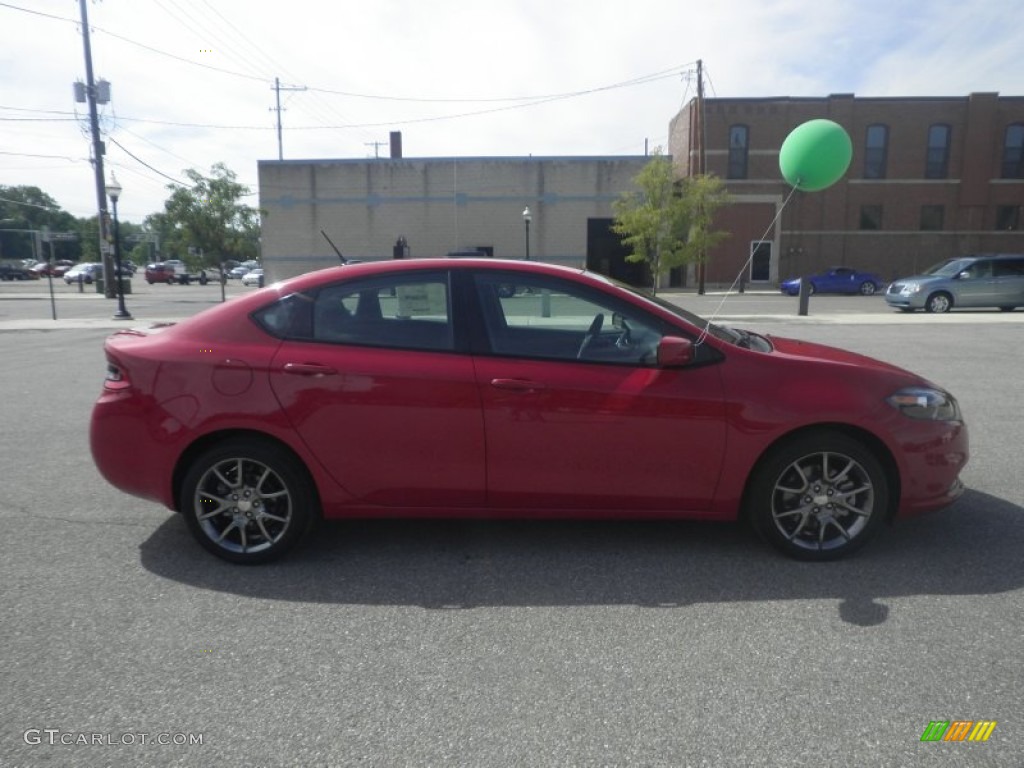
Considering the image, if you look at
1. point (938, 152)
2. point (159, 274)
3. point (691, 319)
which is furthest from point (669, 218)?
point (159, 274)

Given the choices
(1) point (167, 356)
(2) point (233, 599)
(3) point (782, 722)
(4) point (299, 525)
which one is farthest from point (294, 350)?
(3) point (782, 722)

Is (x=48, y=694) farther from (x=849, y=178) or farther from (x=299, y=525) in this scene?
(x=849, y=178)

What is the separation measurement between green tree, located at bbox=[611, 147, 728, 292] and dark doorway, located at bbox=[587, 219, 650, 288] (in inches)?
318

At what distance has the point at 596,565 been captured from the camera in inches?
151

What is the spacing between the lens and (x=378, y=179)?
4416cm

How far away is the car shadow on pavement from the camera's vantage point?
3.50m

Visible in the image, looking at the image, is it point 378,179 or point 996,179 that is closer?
point 996,179

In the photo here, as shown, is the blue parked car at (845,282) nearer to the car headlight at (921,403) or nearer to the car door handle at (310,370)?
the car headlight at (921,403)

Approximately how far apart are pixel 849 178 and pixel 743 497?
1716 inches

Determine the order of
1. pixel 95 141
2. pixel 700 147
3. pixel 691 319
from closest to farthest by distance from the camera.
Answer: pixel 691 319, pixel 95 141, pixel 700 147

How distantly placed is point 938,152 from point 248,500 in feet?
155

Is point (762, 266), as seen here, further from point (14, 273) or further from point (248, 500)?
point (14, 273)

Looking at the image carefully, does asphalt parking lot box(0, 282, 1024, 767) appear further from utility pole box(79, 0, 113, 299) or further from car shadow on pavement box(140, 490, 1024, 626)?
utility pole box(79, 0, 113, 299)

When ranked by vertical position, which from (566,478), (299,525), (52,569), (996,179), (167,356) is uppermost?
(996,179)
